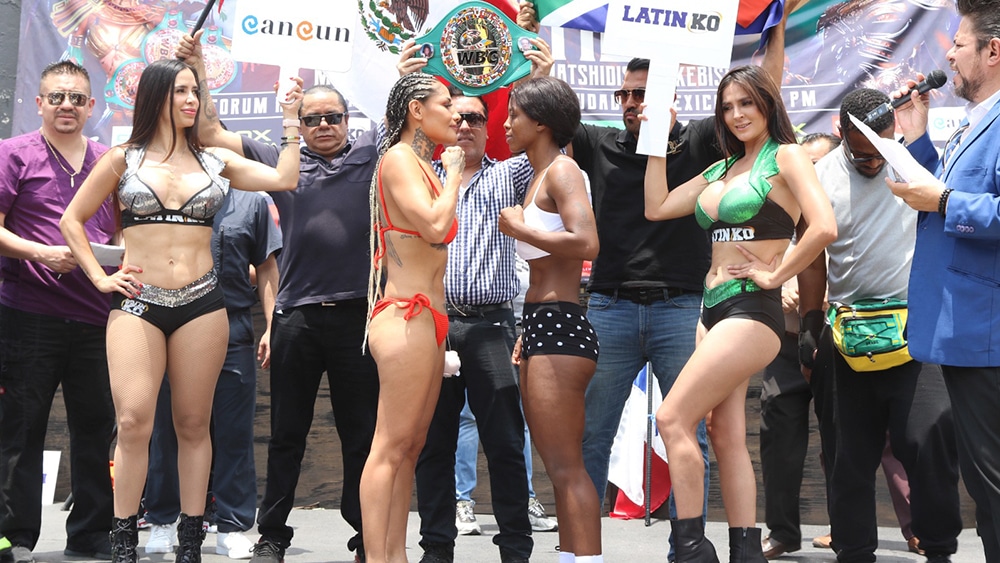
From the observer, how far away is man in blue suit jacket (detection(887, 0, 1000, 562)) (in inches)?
133

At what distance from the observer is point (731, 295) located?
4129mm

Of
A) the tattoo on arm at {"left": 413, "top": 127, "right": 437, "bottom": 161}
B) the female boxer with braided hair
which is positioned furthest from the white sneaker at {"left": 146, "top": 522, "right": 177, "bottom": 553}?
the tattoo on arm at {"left": 413, "top": 127, "right": 437, "bottom": 161}

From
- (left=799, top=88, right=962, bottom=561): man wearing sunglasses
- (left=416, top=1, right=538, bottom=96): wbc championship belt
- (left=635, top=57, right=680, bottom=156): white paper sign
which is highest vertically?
(left=416, top=1, right=538, bottom=96): wbc championship belt

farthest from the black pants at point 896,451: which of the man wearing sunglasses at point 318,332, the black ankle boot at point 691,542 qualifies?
the man wearing sunglasses at point 318,332

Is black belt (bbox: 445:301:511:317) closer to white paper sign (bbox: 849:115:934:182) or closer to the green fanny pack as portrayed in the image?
the green fanny pack

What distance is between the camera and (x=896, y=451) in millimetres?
4941

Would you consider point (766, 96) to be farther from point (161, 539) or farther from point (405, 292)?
point (161, 539)

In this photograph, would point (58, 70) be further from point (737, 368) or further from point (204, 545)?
point (737, 368)

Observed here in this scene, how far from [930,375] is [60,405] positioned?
5.32m

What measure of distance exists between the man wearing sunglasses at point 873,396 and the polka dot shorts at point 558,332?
4.52 feet

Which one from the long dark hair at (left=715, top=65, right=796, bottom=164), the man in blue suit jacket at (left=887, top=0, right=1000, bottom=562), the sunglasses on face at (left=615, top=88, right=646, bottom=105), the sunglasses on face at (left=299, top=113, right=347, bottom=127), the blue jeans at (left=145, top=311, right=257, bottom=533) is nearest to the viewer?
the man in blue suit jacket at (left=887, top=0, right=1000, bottom=562)

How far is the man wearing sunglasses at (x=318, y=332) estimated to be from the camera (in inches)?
195

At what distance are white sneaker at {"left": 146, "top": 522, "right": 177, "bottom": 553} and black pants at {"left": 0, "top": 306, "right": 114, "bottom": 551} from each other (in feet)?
0.77

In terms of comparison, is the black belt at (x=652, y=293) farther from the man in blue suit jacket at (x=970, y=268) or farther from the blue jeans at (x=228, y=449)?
the blue jeans at (x=228, y=449)
